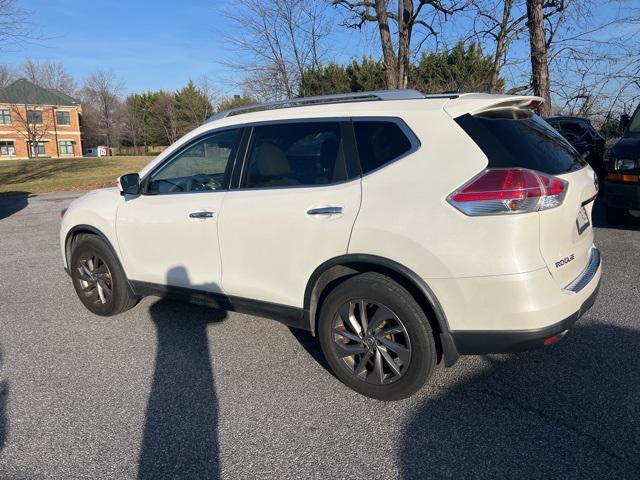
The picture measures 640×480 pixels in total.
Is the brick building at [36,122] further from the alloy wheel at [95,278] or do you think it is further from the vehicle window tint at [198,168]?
the vehicle window tint at [198,168]

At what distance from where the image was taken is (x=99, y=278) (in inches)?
184

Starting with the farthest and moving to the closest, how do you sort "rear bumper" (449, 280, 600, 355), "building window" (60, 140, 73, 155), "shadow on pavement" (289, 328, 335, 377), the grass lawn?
"building window" (60, 140, 73, 155) < the grass lawn < "shadow on pavement" (289, 328, 335, 377) < "rear bumper" (449, 280, 600, 355)

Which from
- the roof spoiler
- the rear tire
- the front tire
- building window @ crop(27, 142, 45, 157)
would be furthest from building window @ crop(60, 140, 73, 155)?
the roof spoiler

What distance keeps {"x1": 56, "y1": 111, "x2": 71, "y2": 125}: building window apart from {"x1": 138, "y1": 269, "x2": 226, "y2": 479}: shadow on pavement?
68.2 meters

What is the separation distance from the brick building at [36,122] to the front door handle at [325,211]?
63776mm

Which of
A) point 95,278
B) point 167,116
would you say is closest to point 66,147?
point 167,116

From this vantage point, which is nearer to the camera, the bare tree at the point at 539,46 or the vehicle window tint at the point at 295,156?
the vehicle window tint at the point at 295,156

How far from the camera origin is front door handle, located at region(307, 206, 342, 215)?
304 cm

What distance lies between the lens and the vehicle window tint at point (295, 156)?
3.21 m

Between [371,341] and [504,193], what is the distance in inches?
46.1

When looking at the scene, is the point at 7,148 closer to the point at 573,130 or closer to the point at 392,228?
the point at 573,130

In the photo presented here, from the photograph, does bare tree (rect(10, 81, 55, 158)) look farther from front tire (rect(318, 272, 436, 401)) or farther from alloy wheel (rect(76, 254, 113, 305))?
front tire (rect(318, 272, 436, 401))

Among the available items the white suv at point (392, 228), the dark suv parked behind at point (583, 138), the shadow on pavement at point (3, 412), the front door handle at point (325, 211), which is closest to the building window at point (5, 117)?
the dark suv parked behind at point (583, 138)

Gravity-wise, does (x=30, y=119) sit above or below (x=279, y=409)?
above
